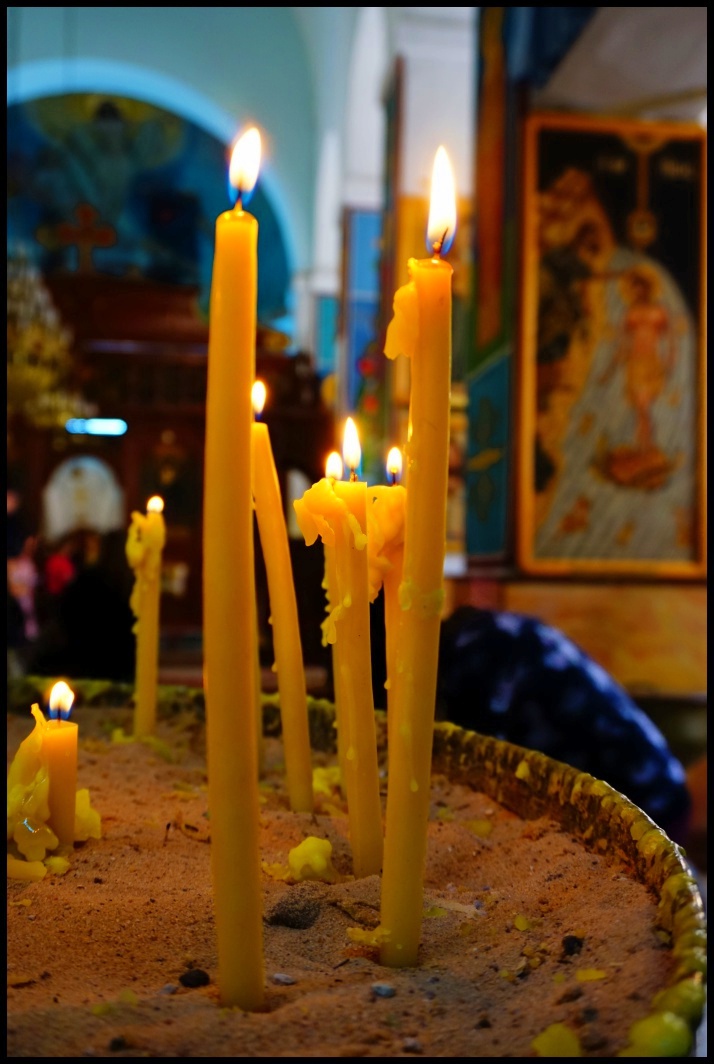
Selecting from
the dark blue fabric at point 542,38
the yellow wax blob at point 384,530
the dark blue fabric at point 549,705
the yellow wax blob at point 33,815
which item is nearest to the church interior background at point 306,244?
the dark blue fabric at point 542,38

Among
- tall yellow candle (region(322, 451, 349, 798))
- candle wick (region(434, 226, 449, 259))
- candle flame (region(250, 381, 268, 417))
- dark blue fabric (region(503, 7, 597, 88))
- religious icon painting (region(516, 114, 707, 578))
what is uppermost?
dark blue fabric (region(503, 7, 597, 88))

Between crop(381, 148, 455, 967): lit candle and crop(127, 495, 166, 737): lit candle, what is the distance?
571 millimetres

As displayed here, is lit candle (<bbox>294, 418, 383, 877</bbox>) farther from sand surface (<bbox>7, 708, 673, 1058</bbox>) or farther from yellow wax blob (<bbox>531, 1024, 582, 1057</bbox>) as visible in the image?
yellow wax blob (<bbox>531, 1024, 582, 1057</bbox>)

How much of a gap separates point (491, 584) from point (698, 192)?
5.85ft

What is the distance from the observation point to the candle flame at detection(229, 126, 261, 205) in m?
0.51

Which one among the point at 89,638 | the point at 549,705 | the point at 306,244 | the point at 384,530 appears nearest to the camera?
the point at 384,530

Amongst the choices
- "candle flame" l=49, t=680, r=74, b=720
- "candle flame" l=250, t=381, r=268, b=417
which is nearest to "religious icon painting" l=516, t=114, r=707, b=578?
"candle flame" l=250, t=381, r=268, b=417

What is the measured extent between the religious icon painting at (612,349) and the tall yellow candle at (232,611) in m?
3.37

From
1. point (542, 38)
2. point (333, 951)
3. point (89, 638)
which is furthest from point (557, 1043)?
point (542, 38)

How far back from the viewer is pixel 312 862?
2.16ft

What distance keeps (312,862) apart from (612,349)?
3501 millimetres

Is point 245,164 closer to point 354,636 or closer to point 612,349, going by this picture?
point 354,636

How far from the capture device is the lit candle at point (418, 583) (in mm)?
507

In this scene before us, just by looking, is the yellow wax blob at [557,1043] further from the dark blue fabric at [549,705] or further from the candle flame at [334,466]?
the dark blue fabric at [549,705]
